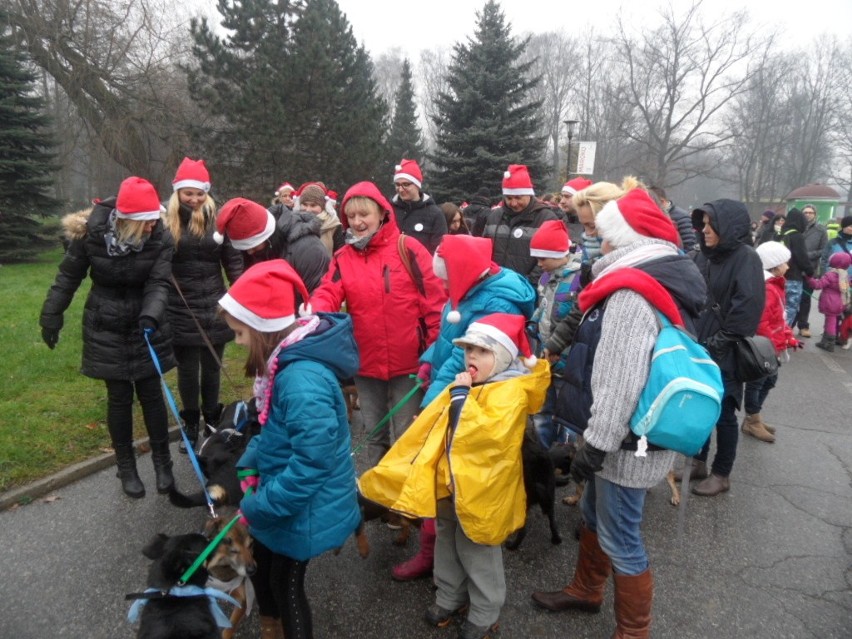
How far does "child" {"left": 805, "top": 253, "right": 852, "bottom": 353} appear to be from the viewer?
8.16 meters

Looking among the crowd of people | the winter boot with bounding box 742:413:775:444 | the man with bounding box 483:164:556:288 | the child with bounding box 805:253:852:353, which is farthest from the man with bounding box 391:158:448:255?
the child with bounding box 805:253:852:353

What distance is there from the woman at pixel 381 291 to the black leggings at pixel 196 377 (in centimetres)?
157

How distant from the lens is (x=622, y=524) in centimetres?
234

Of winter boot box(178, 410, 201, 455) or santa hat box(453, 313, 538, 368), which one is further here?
winter boot box(178, 410, 201, 455)

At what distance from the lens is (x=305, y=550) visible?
2133 mm

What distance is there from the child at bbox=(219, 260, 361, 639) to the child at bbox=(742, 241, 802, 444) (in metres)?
3.96

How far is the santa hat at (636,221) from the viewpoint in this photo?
7.55 ft

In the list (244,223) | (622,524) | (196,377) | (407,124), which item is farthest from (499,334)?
(407,124)

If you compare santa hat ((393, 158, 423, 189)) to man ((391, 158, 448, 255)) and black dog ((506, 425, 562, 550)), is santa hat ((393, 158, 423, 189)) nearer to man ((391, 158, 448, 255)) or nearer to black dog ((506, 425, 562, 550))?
man ((391, 158, 448, 255))

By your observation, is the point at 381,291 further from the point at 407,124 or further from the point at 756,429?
the point at 407,124

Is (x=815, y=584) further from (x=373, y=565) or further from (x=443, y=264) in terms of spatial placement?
(x=443, y=264)

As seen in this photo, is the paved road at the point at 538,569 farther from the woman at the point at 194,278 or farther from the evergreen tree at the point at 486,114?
the evergreen tree at the point at 486,114

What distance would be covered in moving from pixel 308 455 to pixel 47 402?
4.21 m

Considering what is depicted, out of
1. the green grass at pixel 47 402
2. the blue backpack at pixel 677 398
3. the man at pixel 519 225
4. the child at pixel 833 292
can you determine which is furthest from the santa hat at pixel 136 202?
the child at pixel 833 292
